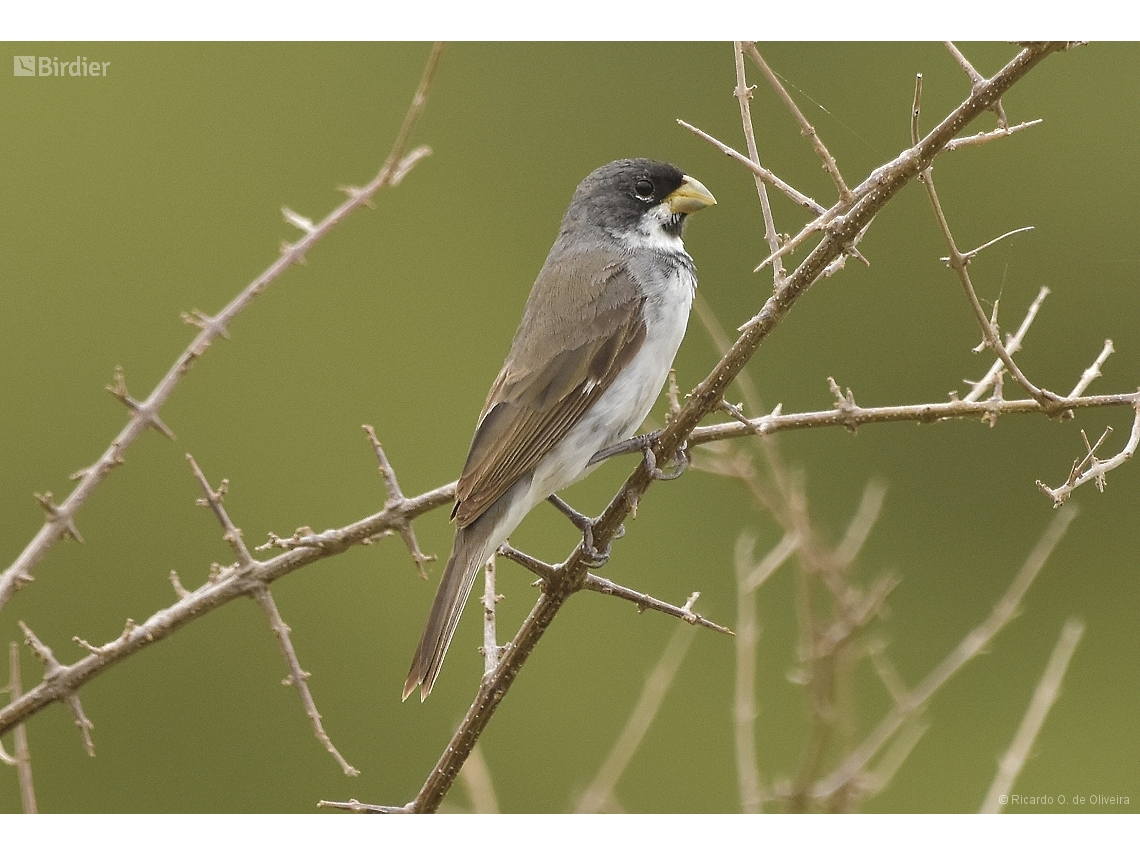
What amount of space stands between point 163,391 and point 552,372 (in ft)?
4.26

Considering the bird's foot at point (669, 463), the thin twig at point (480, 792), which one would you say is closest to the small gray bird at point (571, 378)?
the thin twig at point (480, 792)

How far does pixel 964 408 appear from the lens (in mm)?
3033

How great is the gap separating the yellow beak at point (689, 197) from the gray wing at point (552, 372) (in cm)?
29

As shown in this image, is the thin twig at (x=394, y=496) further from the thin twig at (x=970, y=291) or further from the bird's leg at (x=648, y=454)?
the thin twig at (x=970, y=291)

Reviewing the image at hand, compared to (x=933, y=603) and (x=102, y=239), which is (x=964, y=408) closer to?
(x=933, y=603)

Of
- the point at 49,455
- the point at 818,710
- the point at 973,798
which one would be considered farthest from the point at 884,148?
the point at 49,455

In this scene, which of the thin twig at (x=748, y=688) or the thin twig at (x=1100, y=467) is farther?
the thin twig at (x=748, y=688)

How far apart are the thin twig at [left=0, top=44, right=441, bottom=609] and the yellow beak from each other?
4.64ft

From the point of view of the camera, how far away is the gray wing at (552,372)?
3877mm

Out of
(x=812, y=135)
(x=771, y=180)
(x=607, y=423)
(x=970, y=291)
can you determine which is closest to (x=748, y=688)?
(x=607, y=423)

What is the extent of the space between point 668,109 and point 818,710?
3085mm

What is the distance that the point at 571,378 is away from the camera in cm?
403

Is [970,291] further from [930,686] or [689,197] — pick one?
[689,197]

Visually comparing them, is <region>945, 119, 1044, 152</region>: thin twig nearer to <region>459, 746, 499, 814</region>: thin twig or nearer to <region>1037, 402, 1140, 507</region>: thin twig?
<region>1037, 402, 1140, 507</region>: thin twig
